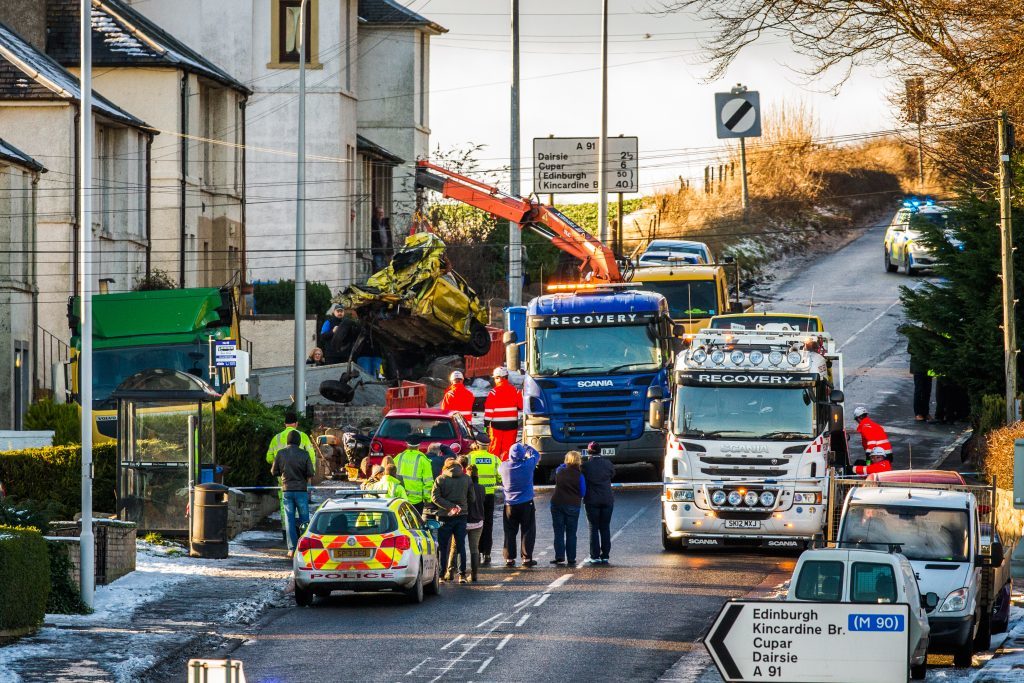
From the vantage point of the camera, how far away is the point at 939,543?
20.7 m

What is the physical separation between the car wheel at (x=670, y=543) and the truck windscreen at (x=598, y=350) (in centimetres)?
585

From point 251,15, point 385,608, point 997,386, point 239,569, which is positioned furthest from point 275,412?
point 251,15

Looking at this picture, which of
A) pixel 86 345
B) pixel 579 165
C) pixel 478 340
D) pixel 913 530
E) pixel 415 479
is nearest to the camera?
pixel 913 530

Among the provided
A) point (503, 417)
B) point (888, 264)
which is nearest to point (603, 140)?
point (888, 264)

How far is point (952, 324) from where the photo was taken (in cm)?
4009

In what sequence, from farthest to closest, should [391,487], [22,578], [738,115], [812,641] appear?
1. [738,115]
2. [391,487]
3. [22,578]
4. [812,641]

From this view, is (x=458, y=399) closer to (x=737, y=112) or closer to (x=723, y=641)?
(x=723, y=641)

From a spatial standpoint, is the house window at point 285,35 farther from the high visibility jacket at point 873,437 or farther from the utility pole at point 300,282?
the high visibility jacket at point 873,437

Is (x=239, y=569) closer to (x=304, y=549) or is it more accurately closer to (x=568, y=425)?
(x=304, y=549)

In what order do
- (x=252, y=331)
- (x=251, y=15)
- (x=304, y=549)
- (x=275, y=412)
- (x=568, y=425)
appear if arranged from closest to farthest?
(x=304, y=549), (x=568, y=425), (x=275, y=412), (x=252, y=331), (x=251, y=15)

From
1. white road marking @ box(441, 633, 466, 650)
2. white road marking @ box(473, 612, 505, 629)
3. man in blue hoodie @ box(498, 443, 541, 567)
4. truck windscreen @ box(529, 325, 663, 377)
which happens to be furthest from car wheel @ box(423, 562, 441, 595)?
truck windscreen @ box(529, 325, 663, 377)

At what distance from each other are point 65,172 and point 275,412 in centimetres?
1200

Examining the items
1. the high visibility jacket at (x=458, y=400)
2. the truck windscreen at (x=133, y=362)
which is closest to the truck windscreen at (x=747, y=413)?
the high visibility jacket at (x=458, y=400)

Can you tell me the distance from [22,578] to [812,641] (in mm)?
10350
